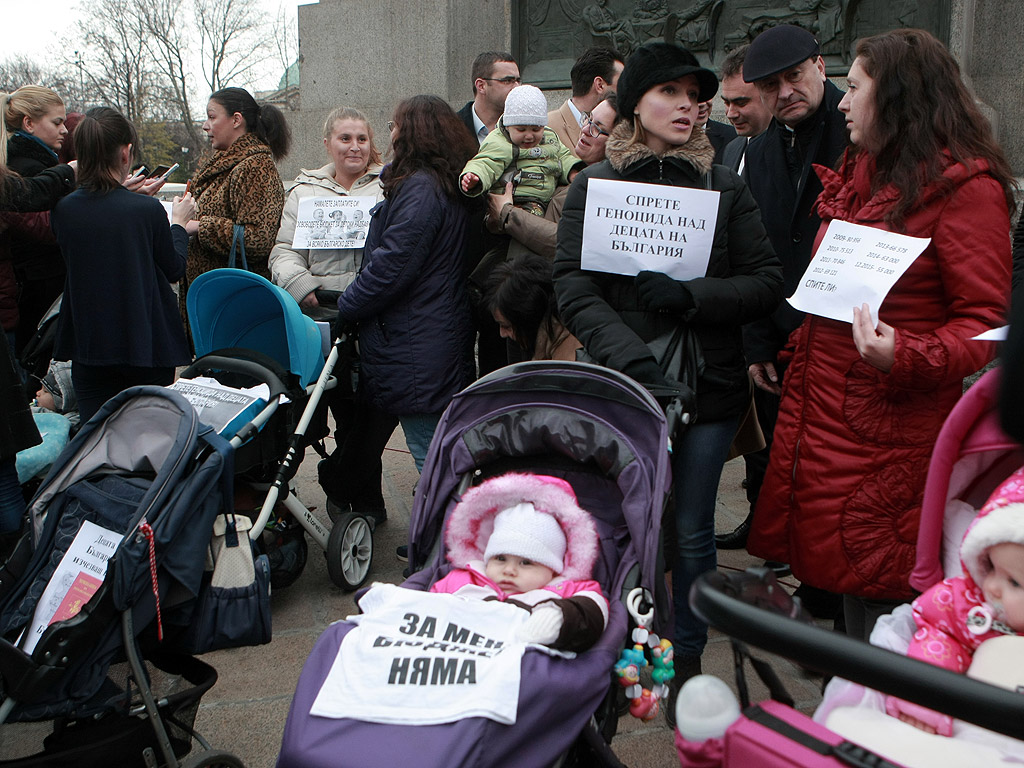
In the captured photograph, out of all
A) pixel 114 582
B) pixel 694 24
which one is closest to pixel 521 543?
pixel 114 582

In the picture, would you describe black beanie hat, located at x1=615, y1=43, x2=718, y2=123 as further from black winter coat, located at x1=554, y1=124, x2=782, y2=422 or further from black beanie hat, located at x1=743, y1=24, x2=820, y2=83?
black beanie hat, located at x1=743, y1=24, x2=820, y2=83

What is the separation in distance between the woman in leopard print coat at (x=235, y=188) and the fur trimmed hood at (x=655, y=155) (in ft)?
8.52

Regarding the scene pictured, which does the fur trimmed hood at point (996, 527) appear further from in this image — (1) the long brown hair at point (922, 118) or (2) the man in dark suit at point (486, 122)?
(2) the man in dark suit at point (486, 122)

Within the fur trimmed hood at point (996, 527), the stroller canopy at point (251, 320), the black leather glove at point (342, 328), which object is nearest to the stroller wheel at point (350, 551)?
the stroller canopy at point (251, 320)

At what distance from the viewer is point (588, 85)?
5.23m

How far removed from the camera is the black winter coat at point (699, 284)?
2793mm

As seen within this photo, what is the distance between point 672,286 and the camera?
2.75 m

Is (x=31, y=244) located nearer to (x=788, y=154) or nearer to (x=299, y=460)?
(x=299, y=460)

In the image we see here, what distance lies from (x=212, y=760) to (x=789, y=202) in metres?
2.86

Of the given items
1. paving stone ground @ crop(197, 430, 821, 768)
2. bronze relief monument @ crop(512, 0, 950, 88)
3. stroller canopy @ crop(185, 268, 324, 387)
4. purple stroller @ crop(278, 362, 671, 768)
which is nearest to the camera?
purple stroller @ crop(278, 362, 671, 768)

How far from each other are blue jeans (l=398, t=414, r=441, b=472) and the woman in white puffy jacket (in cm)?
74

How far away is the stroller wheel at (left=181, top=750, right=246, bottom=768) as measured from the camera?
2453 mm

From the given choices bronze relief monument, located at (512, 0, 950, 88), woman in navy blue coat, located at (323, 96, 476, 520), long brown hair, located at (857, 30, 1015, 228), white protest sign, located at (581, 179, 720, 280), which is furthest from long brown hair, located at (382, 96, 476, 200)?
bronze relief monument, located at (512, 0, 950, 88)

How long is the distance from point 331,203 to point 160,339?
108 centimetres
